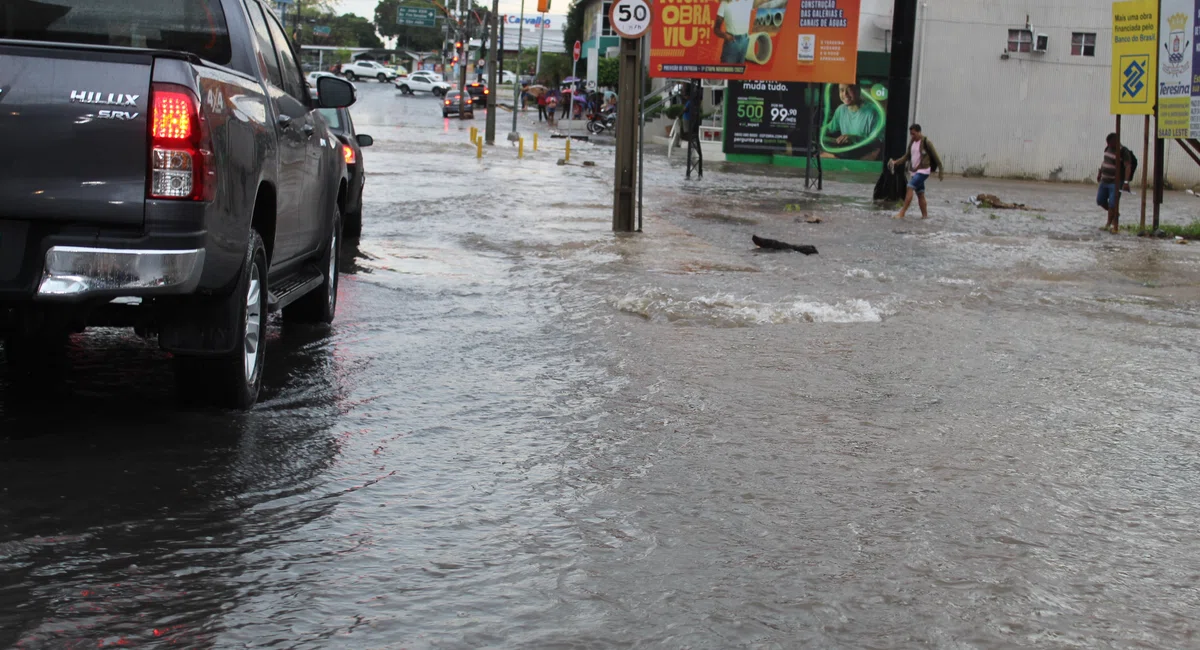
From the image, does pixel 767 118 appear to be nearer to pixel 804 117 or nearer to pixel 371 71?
pixel 804 117

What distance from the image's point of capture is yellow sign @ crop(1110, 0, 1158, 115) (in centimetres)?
1823

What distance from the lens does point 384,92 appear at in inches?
3118

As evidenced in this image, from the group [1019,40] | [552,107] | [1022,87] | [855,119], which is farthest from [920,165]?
[552,107]

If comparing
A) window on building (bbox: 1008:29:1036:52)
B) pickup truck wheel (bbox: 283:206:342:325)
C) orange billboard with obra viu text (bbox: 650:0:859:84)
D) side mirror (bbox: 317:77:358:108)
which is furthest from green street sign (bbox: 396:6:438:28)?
side mirror (bbox: 317:77:358:108)

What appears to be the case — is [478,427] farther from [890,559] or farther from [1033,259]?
[1033,259]

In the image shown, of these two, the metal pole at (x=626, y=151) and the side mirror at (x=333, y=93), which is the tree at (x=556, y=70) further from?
the side mirror at (x=333, y=93)

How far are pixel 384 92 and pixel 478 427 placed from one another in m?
75.8

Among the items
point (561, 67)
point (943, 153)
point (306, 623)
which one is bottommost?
point (306, 623)

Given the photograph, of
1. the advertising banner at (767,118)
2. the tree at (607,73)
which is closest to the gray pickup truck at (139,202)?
the advertising banner at (767,118)

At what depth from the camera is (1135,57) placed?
18.6m

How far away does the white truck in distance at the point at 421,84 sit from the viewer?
265 feet

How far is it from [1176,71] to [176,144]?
1621cm

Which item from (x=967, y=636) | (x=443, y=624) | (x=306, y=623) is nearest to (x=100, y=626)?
(x=306, y=623)

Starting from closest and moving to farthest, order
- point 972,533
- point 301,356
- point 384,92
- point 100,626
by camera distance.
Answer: point 100,626
point 972,533
point 301,356
point 384,92
